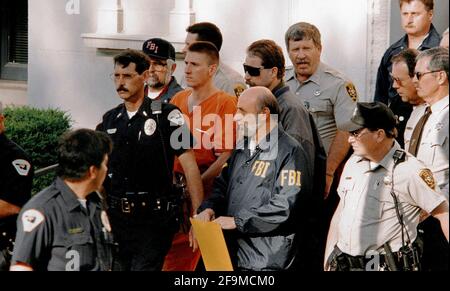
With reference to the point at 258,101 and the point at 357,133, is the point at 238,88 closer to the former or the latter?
the point at 258,101

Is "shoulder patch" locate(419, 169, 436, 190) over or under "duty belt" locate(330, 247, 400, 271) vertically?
over

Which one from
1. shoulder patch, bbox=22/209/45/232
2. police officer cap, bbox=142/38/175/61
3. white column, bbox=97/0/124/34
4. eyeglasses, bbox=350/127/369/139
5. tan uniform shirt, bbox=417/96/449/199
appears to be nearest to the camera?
shoulder patch, bbox=22/209/45/232

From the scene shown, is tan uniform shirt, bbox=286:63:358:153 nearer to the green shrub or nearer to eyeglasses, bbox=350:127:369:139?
eyeglasses, bbox=350:127:369:139

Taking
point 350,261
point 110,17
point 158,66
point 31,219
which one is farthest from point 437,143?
point 110,17

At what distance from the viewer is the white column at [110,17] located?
29.0 ft

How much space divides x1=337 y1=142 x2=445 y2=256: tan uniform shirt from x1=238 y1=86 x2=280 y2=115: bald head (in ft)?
1.79

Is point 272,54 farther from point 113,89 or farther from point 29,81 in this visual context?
point 29,81

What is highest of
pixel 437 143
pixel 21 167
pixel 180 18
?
pixel 180 18

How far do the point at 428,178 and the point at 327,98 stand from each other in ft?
5.03

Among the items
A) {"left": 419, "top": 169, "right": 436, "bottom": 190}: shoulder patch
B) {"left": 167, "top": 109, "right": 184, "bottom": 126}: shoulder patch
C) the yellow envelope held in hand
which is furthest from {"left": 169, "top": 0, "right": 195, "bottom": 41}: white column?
{"left": 419, "top": 169, "right": 436, "bottom": 190}: shoulder patch

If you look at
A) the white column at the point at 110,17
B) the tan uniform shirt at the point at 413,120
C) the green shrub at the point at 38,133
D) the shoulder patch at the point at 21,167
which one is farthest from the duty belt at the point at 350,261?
the white column at the point at 110,17

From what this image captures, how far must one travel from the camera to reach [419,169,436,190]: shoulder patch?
5840 millimetres

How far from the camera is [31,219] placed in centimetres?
520

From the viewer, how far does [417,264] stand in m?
5.99
